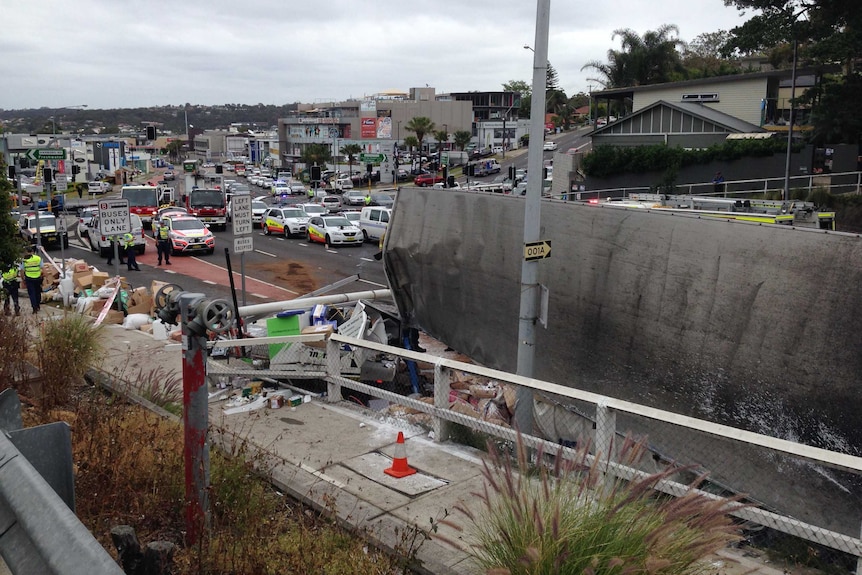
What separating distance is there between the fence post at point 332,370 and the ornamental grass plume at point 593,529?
5118mm

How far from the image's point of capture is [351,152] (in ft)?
311

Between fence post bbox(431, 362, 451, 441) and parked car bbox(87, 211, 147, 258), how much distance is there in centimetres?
2475

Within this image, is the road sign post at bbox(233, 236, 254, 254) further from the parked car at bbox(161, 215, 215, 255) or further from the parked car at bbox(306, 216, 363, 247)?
the parked car at bbox(306, 216, 363, 247)

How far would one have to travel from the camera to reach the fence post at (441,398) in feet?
24.6

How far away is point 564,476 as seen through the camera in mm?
4020

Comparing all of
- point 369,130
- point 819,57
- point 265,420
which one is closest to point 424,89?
point 369,130

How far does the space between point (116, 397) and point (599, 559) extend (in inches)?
244

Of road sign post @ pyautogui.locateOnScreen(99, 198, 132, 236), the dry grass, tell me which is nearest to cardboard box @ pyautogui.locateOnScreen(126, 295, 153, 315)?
road sign post @ pyautogui.locateOnScreen(99, 198, 132, 236)

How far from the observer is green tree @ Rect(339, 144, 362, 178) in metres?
94.2

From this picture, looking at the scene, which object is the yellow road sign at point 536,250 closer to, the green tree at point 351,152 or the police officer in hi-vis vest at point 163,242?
the police officer in hi-vis vest at point 163,242

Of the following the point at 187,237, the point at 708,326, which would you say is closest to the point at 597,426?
the point at 708,326

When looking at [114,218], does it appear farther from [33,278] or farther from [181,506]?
[181,506]

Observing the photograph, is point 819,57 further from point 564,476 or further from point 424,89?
point 424,89

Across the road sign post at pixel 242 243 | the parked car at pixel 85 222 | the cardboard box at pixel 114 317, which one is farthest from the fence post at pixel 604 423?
the parked car at pixel 85 222
